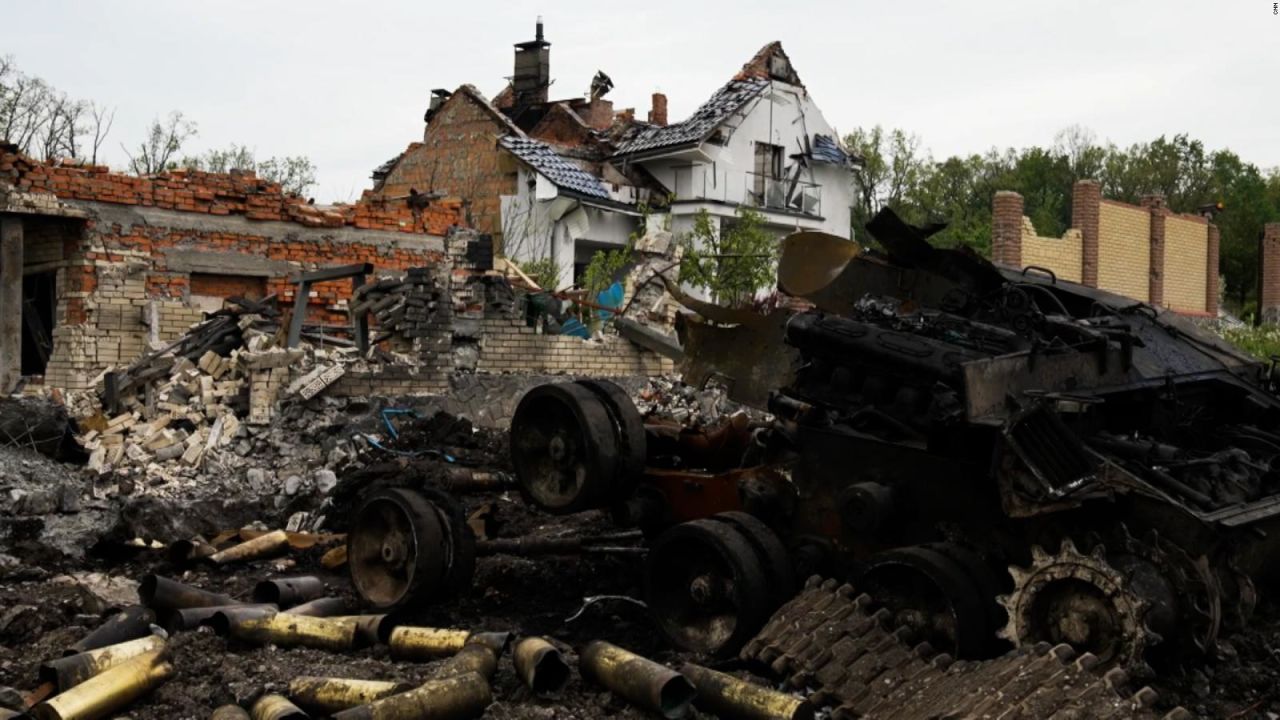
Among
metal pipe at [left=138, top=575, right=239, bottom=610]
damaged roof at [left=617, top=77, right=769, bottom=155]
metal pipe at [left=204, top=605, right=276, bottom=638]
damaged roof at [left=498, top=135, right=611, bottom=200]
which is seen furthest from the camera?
damaged roof at [left=617, top=77, right=769, bottom=155]

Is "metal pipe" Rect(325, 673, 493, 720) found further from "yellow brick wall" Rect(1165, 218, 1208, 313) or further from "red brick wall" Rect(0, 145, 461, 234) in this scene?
"yellow brick wall" Rect(1165, 218, 1208, 313)

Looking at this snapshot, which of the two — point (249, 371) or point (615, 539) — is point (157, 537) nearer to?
point (249, 371)

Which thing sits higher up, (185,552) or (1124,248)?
(1124,248)

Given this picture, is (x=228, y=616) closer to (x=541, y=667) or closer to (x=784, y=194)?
(x=541, y=667)

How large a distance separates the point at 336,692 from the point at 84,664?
1.44 m

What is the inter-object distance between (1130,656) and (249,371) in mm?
10804

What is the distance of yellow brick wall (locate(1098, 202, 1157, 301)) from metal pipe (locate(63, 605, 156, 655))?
75.0 feet

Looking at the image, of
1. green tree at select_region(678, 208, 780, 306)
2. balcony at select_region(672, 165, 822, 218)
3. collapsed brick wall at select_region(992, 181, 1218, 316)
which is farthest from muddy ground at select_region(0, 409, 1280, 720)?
balcony at select_region(672, 165, 822, 218)

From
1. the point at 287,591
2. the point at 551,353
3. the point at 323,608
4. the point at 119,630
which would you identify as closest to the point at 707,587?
the point at 323,608

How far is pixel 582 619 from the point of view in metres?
8.82

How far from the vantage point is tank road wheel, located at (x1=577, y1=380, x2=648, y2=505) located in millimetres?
8656

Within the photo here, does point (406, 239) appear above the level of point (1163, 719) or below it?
above

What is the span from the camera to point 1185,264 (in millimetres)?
30234

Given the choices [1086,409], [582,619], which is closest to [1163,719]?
[1086,409]
